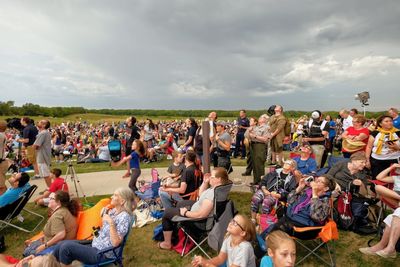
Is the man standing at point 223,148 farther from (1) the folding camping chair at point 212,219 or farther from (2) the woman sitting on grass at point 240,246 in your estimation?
(2) the woman sitting on grass at point 240,246

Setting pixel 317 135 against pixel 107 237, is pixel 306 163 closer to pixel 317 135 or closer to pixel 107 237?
pixel 317 135

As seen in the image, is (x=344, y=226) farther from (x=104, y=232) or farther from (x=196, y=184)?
(x=104, y=232)

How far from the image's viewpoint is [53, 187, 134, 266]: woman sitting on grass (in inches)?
127

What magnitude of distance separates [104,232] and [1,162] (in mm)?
3885

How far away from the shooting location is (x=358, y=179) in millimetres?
4418

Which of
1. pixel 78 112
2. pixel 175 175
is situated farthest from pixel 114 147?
pixel 78 112

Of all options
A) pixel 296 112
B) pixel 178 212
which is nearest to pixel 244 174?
pixel 178 212

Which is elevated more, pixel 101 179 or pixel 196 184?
pixel 196 184

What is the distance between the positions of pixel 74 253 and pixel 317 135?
21.4ft

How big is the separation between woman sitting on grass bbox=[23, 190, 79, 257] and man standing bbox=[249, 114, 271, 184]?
14.2 feet

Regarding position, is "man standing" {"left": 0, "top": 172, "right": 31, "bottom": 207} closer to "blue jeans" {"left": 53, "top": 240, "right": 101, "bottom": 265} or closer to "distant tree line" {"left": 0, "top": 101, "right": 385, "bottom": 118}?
"blue jeans" {"left": 53, "top": 240, "right": 101, "bottom": 265}

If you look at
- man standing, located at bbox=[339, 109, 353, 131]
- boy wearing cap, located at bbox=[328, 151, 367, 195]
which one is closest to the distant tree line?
man standing, located at bbox=[339, 109, 353, 131]

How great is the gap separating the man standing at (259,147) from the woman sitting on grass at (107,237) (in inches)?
154

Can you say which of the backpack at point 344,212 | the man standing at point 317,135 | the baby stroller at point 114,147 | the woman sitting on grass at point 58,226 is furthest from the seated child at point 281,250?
the baby stroller at point 114,147
